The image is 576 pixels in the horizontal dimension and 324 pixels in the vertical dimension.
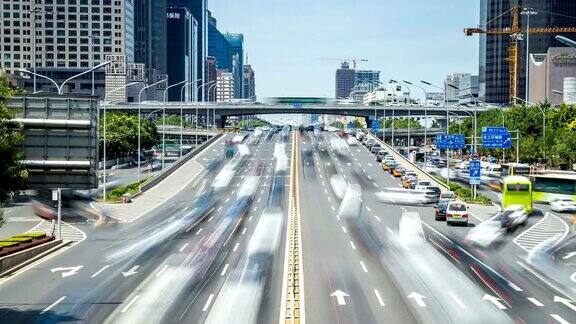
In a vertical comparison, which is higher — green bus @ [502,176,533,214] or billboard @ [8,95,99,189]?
billboard @ [8,95,99,189]

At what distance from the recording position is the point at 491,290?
33250 millimetres

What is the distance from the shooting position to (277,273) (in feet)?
123

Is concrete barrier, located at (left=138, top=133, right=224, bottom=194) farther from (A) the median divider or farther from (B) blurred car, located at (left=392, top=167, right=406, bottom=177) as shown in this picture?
(A) the median divider

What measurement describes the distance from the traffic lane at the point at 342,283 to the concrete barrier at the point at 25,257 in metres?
14.7

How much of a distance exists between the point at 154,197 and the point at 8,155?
5233cm

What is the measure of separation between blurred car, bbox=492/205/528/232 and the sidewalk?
29729mm

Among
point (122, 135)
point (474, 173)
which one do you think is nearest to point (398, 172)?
point (474, 173)

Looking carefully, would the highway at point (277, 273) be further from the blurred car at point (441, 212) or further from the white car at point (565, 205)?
the white car at point (565, 205)

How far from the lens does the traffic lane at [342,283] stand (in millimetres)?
28109

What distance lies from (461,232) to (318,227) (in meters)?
10.4

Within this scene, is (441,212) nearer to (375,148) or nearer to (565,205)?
(565,205)

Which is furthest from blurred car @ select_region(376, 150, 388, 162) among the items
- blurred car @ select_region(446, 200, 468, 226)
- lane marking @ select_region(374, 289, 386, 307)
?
lane marking @ select_region(374, 289, 386, 307)

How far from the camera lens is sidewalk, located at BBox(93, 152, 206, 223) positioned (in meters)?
66.9

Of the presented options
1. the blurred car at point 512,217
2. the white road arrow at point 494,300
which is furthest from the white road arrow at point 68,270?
the blurred car at point 512,217
